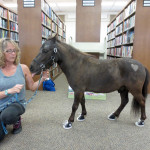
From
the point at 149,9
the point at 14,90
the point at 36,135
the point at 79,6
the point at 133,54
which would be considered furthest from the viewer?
the point at 79,6

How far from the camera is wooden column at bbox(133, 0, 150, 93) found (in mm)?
2756

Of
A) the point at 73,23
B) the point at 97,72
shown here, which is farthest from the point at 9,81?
the point at 73,23

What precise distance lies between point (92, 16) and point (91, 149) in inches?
128

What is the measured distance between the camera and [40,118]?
1876 millimetres

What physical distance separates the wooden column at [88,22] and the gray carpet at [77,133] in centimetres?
214

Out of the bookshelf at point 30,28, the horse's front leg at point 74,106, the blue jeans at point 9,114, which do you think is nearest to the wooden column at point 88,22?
the bookshelf at point 30,28

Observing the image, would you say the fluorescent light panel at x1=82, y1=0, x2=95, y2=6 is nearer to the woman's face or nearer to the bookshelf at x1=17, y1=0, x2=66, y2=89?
the bookshelf at x1=17, y1=0, x2=66, y2=89

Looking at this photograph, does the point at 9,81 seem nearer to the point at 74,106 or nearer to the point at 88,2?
the point at 74,106

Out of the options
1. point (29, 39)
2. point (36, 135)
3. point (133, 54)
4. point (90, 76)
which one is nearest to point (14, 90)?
point (36, 135)

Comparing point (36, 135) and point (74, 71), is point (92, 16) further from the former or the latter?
point (36, 135)

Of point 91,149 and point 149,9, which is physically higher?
point 149,9

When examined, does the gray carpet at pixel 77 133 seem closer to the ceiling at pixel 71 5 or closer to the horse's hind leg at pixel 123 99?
the horse's hind leg at pixel 123 99

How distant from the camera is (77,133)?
153cm

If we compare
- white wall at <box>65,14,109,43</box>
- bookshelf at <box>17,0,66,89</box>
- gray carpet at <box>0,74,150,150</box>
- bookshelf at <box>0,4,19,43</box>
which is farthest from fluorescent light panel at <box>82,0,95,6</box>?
white wall at <box>65,14,109,43</box>
